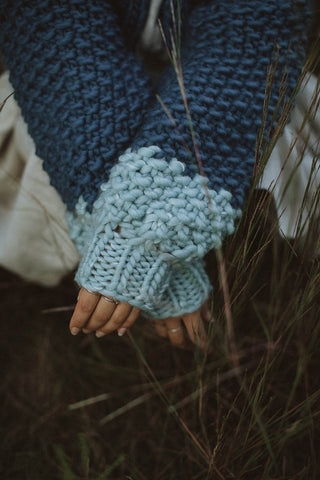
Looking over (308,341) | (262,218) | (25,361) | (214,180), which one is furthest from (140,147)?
(25,361)

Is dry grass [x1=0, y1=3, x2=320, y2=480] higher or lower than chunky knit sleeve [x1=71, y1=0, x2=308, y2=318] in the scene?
lower

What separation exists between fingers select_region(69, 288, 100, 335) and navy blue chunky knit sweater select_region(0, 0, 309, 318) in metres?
0.02

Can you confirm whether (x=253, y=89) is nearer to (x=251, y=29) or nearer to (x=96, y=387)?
(x=251, y=29)

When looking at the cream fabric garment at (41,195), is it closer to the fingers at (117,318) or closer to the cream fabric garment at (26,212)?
the cream fabric garment at (26,212)

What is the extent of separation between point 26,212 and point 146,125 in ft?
1.29

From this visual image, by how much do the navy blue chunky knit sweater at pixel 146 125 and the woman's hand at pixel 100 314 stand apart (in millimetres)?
29

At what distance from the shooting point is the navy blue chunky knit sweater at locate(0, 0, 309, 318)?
1.87ft

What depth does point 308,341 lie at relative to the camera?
0.67m

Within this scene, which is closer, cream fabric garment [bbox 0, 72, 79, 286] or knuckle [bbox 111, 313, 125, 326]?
knuckle [bbox 111, 313, 125, 326]

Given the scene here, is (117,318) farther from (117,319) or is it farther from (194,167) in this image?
(194,167)

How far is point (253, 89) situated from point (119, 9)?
325mm

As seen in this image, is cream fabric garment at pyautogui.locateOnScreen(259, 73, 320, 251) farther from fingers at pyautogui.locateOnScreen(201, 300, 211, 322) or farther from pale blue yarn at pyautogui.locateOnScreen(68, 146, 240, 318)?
fingers at pyautogui.locateOnScreen(201, 300, 211, 322)

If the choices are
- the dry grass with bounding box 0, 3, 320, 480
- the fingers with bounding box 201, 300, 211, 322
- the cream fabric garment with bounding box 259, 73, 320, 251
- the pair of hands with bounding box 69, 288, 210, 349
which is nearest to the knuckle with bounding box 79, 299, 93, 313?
the pair of hands with bounding box 69, 288, 210, 349

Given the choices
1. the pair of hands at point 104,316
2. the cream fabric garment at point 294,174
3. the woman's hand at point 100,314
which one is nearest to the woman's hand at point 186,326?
the pair of hands at point 104,316
